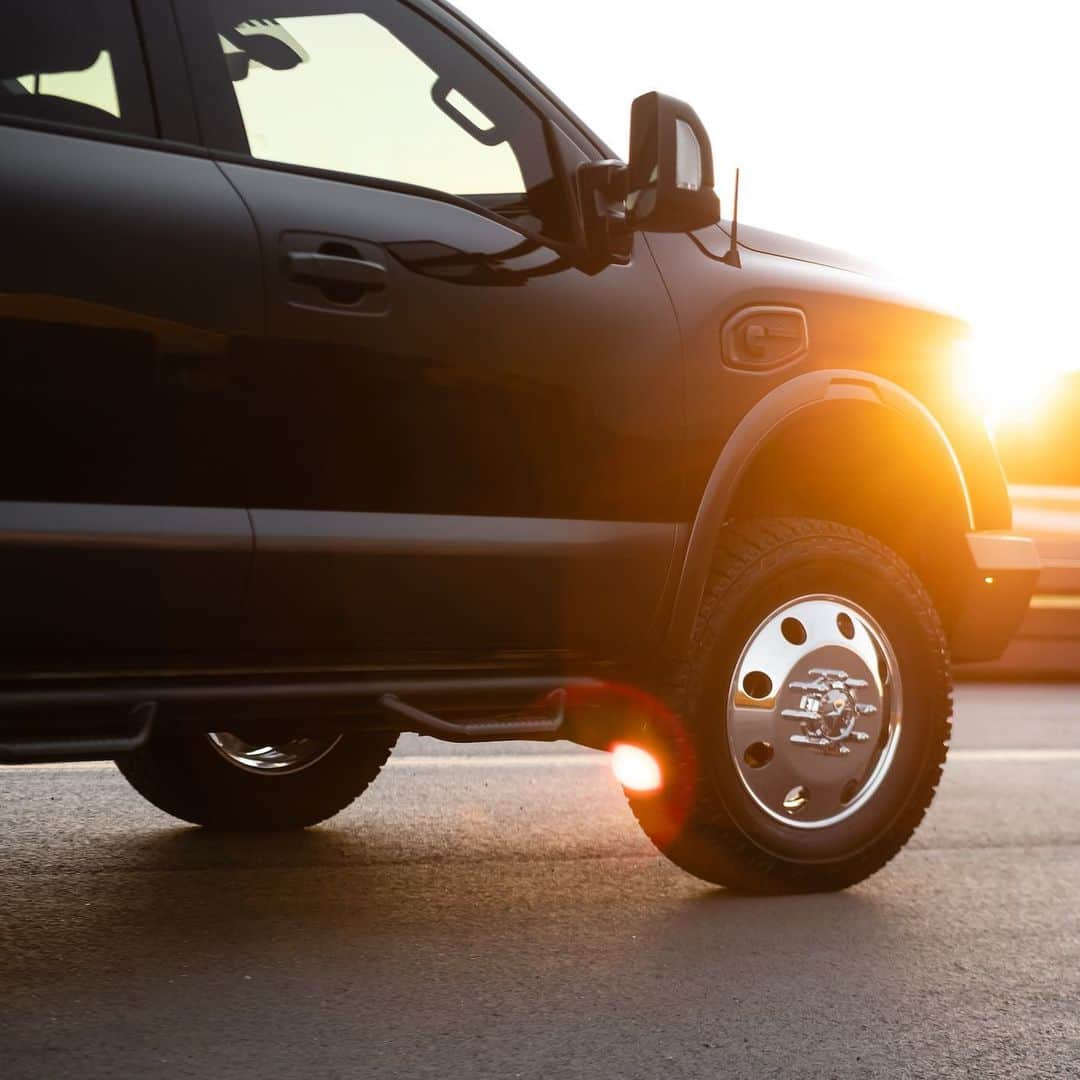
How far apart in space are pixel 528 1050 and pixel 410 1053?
0.68 ft

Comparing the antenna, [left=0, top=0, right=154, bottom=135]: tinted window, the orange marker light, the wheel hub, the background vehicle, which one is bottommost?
the background vehicle

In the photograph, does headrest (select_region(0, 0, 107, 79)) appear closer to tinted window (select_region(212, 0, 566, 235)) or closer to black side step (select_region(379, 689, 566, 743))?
tinted window (select_region(212, 0, 566, 235))

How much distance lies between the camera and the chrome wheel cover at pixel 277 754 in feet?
16.3

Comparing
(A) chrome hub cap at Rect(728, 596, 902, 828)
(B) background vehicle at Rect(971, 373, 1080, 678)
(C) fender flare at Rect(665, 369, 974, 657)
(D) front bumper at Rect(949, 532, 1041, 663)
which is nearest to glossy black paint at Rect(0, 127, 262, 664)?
(C) fender flare at Rect(665, 369, 974, 657)

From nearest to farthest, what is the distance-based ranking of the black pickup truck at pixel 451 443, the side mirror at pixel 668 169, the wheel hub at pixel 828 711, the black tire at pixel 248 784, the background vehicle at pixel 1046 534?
the black pickup truck at pixel 451 443
the side mirror at pixel 668 169
the wheel hub at pixel 828 711
the black tire at pixel 248 784
the background vehicle at pixel 1046 534

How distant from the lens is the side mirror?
3793 mm

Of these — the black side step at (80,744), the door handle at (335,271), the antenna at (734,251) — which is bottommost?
the black side step at (80,744)

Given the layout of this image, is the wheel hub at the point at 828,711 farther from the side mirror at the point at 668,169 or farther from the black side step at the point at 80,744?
the black side step at the point at 80,744

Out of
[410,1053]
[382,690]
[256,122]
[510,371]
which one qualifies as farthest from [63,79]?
[410,1053]

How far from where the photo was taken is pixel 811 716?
170 inches

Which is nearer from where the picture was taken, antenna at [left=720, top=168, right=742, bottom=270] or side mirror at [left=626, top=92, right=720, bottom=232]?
side mirror at [left=626, top=92, right=720, bottom=232]

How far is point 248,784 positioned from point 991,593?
2059 mm

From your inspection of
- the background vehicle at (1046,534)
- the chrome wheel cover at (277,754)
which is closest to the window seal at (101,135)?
the chrome wheel cover at (277,754)

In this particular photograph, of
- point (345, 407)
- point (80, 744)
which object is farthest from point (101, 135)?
point (80, 744)
